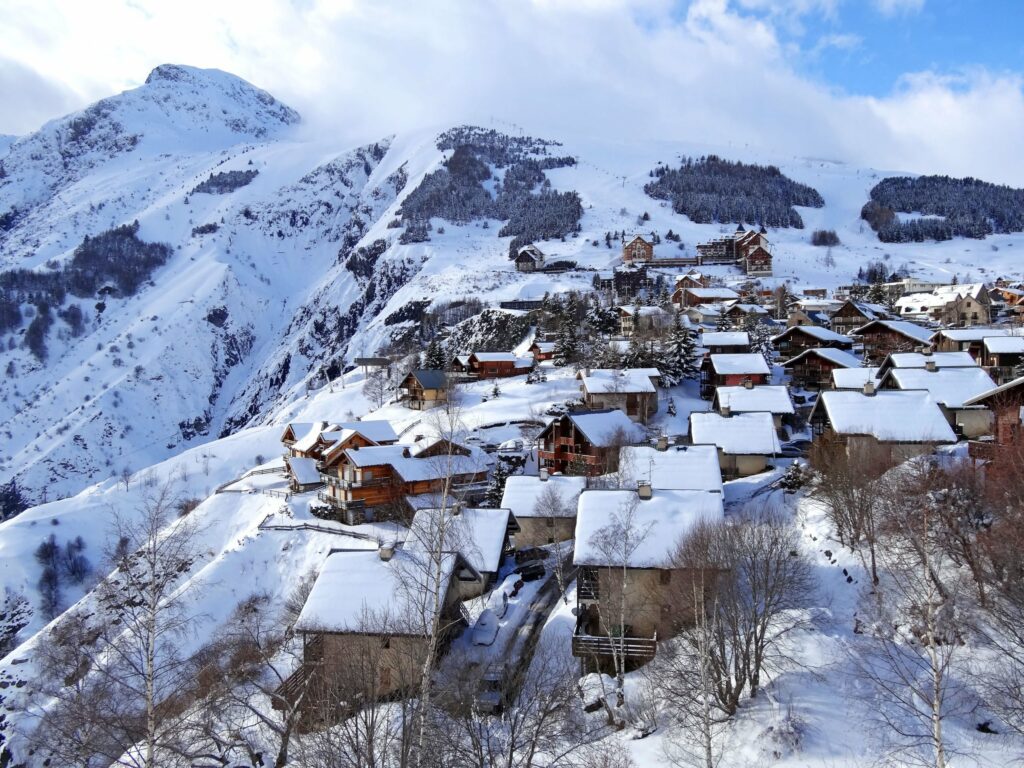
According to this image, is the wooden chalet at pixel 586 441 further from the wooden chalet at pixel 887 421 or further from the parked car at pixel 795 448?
the wooden chalet at pixel 887 421

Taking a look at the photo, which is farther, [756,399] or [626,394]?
[626,394]

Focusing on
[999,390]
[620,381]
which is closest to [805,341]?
[620,381]

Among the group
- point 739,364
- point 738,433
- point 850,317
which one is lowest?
point 738,433

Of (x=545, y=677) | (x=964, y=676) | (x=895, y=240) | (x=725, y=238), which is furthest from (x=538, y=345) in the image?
(x=895, y=240)

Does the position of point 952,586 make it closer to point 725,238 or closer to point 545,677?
point 545,677

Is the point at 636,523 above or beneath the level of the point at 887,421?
beneath

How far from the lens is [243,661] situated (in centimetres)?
3253

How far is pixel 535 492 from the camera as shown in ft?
141

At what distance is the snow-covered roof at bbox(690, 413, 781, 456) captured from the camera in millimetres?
44656

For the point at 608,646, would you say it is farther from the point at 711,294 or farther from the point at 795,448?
the point at 711,294

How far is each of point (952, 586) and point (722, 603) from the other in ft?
24.1

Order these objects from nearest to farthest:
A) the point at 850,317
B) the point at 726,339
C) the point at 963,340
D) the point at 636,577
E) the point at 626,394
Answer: the point at 636,577, the point at 626,394, the point at 963,340, the point at 726,339, the point at 850,317

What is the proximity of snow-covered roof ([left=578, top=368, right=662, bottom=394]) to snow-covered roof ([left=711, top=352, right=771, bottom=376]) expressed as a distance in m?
5.93

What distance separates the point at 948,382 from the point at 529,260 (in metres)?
115
